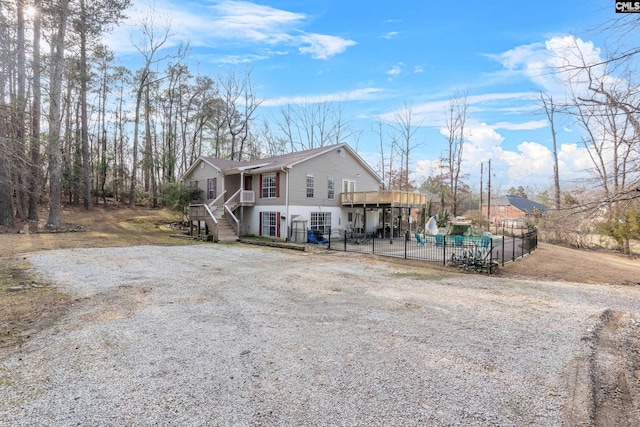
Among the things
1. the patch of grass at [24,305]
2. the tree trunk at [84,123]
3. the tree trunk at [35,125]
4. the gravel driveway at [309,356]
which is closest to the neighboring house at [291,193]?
the tree trunk at [35,125]

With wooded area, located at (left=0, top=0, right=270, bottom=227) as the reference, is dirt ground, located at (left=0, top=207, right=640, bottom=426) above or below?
below

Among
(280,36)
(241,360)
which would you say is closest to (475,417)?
(241,360)

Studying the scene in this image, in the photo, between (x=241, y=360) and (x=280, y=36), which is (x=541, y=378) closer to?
(x=241, y=360)

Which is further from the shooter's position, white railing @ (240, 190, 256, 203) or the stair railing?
white railing @ (240, 190, 256, 203)

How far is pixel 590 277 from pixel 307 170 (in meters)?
14.0

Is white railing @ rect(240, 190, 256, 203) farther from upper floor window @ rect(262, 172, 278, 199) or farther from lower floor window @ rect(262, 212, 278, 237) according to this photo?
lower floor window @ rect(262, 212, 278, 237)

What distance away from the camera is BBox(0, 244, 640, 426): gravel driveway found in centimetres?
294

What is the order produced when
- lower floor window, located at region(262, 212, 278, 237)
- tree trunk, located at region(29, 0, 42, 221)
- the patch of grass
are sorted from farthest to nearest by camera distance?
lower floor window, located at region(262, 212, 278, 237) < tree trunk, located at region(29, 0, 42, 221) < the patch of grass

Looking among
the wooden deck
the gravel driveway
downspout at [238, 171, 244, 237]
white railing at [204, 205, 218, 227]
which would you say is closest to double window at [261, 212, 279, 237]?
downspout at [238, 171, 244, 237]

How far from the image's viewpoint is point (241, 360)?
3.92 m

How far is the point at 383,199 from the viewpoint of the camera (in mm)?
19125

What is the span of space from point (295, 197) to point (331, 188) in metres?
3.13

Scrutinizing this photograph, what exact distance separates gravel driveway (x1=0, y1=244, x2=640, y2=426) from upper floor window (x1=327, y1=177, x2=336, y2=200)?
13.1 meters

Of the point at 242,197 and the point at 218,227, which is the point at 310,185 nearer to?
the point at 242,197
